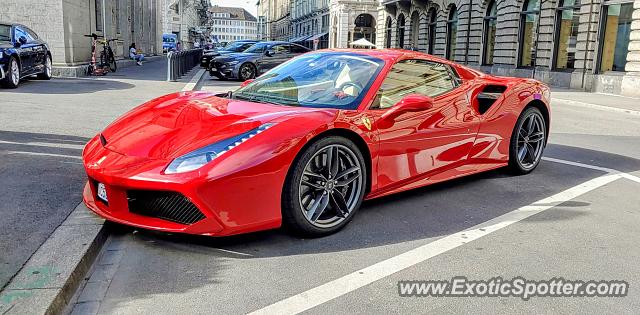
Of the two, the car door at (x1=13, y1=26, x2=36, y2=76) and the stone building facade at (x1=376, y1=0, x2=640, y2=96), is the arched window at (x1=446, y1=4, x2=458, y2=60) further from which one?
the car door at (x1=13, y1=26, x2=36, y2=76)

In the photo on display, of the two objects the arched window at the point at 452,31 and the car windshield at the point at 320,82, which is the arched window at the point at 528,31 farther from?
the car windshield at the point at 320,82

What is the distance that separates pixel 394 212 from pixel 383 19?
4828 centimetres

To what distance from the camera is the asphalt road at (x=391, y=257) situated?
116 inches

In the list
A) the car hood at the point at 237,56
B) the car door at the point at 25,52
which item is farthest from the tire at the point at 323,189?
the car hood at the point at 237,56

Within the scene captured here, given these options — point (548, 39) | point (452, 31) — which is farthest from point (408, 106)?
point (452, 31)

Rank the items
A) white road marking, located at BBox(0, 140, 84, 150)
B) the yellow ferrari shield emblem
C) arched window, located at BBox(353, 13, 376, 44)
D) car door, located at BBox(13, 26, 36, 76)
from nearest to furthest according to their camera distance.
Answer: the yellow ferrari shield emblem
white road marking, located at BBox(0, 140, 84, 150)
car door, located at BBox(13, 26, 36, 76)
arched window, located at BBox(353, 13, 376, 44)

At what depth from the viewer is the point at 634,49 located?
2000cm

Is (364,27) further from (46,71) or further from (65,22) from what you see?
(46,71)

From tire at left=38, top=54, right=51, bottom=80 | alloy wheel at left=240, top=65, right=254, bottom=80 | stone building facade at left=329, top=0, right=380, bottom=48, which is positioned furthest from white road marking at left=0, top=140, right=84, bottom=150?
stone building facade at left=329, top=0, right=380, bottom=48

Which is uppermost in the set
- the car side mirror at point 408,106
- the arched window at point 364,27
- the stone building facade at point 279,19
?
the stone building facade at point 279,19

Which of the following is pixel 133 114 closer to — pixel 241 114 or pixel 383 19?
pixel 241 114

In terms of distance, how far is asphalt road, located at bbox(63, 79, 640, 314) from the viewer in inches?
116

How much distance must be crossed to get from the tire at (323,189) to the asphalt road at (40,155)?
1.63 m

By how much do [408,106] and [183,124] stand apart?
172cm
